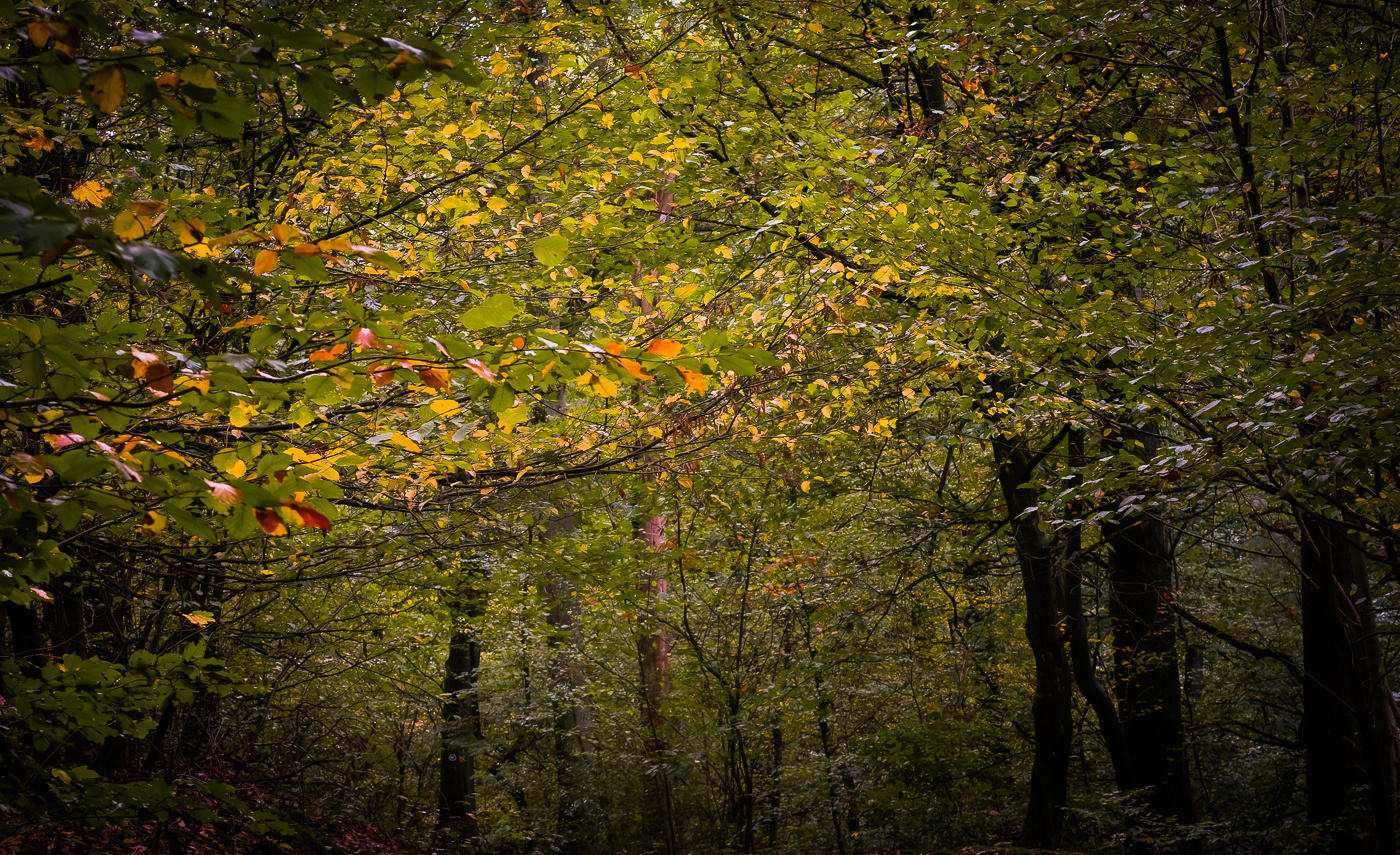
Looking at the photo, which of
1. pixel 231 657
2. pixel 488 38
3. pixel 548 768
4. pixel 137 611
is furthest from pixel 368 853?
pixel 488 38

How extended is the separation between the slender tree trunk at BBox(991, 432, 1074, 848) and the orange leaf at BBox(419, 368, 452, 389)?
19.7ft

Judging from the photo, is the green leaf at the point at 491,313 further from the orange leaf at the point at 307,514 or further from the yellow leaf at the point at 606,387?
the orange leaf at the point at 307,514

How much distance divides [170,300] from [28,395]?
1475 mm

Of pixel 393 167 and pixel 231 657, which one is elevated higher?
pixel 393 167

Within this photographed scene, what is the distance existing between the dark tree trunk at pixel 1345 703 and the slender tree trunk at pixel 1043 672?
1.84 meters

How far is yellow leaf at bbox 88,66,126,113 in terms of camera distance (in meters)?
1.61

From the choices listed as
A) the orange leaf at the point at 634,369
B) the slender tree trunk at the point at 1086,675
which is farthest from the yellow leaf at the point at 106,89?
the slender tree trunk at the point at 1086,675

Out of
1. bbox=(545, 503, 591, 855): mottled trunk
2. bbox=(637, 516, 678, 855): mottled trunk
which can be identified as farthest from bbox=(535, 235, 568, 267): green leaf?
bbox=(545, 503, 591, 855): mottled trunk

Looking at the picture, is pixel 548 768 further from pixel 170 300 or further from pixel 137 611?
pixel 170 300

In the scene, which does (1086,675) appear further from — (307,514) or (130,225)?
(130,225)

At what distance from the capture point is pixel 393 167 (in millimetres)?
4508

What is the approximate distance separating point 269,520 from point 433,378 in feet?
1.53

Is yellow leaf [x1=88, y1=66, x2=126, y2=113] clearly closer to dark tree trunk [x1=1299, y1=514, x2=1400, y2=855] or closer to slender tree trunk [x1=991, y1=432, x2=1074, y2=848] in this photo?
dark tree trunk [x1=1299, y1=514, x2=1400, y2=855]

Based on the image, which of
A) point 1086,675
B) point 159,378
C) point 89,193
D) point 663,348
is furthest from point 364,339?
point 1086,675
